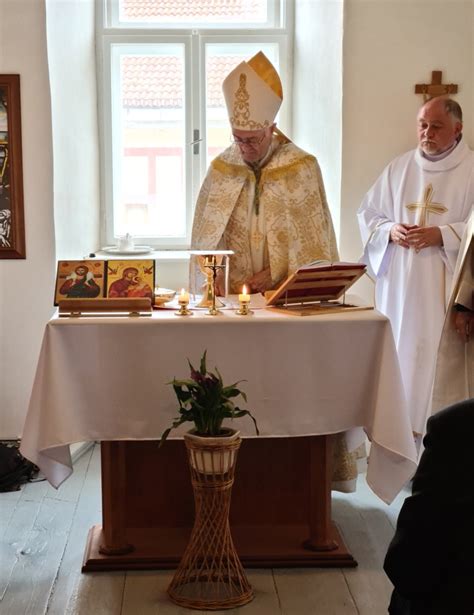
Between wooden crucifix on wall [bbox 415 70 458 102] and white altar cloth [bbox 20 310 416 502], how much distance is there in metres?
1.93

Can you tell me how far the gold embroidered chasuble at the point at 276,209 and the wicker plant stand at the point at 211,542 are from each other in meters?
1.23

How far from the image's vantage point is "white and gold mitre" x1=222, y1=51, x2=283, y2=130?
4.19 metres

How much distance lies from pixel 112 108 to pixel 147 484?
3.09 metres

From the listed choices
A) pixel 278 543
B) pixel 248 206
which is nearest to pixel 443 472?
pixel 278 543

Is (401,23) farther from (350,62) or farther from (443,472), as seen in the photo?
(443,472)

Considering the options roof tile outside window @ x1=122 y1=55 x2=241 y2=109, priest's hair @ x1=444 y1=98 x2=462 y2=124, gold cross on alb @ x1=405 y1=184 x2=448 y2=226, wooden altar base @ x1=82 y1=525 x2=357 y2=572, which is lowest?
wooden altar base @ x1=82 y1=525 x2=357 y2=572

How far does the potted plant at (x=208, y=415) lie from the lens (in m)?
3.28

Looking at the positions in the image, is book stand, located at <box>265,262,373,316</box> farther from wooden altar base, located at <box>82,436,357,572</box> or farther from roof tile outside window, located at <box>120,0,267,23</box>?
roof tile outside window, located at <box>120,0,267,23</box>

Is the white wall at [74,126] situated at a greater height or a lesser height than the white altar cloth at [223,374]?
greater

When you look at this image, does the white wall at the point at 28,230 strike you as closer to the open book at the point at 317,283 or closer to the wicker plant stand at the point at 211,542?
the open book at the point at 317,283

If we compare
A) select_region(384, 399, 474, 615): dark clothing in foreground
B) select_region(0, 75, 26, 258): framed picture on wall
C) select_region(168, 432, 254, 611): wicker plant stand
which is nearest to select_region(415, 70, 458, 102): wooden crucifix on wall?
select_region(0, 75, 26, 258): framed picture on wall

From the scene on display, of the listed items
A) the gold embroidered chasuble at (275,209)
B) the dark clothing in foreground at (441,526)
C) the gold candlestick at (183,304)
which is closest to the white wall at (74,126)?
the gold embroidered chasuble at (275,209)

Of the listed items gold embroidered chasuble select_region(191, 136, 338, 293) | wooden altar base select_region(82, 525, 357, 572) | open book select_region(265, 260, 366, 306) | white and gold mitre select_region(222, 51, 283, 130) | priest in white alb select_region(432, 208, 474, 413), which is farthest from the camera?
priest in white alb select_region(432, 208, 474, 413)

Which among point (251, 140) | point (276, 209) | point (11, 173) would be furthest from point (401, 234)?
point (11, 173)
